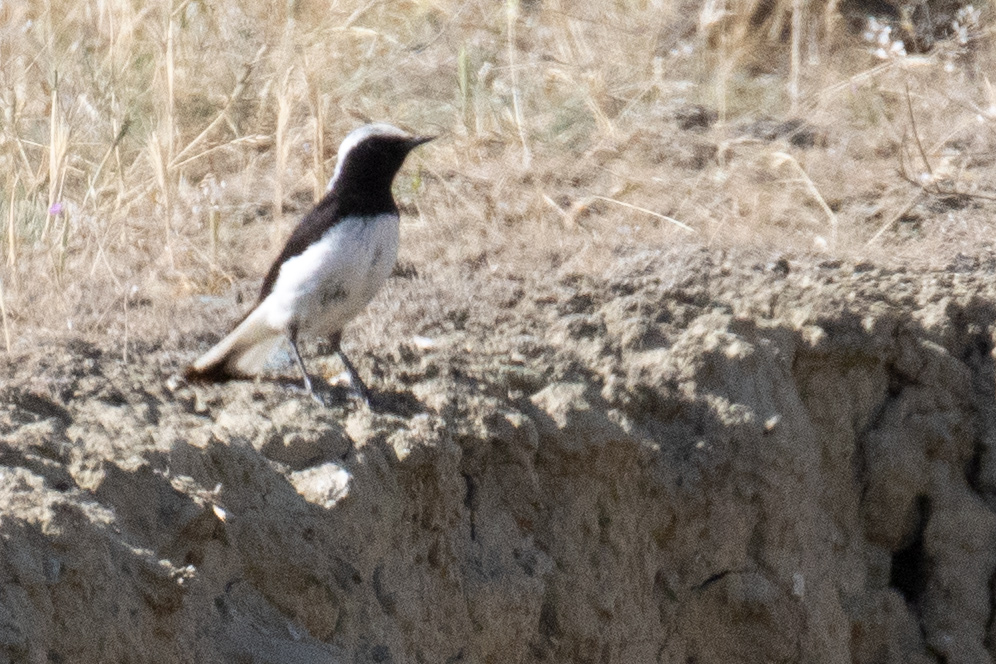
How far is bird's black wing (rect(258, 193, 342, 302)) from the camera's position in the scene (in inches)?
176

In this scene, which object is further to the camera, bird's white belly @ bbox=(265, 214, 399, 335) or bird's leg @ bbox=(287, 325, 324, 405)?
bird's white belly @ bbox=(265, 214, 399, 335)

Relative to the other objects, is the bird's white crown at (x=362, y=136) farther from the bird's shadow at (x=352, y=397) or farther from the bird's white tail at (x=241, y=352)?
the bird's shadow at (x=352, y=397)

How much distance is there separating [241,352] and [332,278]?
359 mm

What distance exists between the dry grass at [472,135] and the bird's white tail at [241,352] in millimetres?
479

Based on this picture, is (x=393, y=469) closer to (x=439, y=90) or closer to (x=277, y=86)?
(x=277, y=86)

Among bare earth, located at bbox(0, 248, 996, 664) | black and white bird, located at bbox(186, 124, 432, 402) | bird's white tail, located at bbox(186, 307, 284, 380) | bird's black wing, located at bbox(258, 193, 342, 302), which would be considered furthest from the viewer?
bird's black wing, located at bbox(258, 193, 342, 302)

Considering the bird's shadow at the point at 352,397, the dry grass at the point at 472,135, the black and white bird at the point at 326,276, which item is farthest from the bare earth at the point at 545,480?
the dry grass at the point at 472,135

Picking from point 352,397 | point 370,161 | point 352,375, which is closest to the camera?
point 352,397

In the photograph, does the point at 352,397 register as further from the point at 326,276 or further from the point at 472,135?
the point at 472,135

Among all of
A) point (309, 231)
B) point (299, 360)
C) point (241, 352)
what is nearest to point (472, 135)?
point (309, 231)

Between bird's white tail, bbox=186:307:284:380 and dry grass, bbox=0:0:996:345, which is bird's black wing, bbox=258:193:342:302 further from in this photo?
dry grass, bbox=0:0:996:345

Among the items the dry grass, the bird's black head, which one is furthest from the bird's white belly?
the dry grass

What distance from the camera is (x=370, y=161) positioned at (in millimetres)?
4676

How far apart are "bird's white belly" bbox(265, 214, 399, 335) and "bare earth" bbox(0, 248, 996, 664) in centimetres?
20
